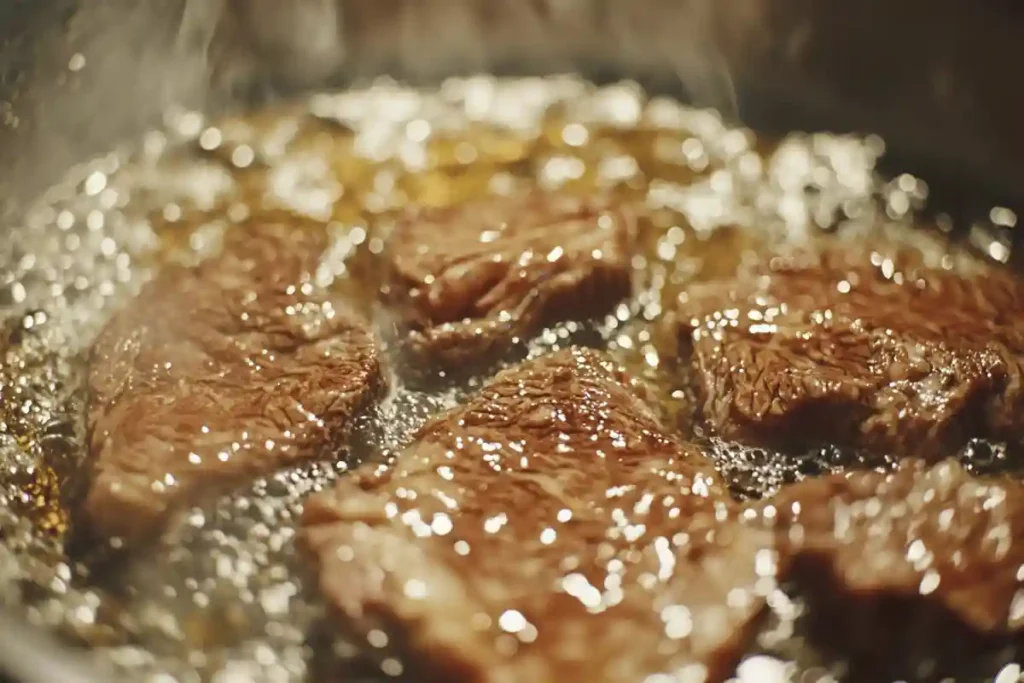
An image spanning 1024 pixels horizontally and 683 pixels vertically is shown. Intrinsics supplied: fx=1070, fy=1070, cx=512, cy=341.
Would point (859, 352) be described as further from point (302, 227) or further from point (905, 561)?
point (302, 227)

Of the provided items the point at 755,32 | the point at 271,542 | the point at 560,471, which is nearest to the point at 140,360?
the point at 271,542

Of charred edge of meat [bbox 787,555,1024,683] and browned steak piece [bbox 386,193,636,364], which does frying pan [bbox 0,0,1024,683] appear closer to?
browned steak piece [bbox 386,193,636,364]

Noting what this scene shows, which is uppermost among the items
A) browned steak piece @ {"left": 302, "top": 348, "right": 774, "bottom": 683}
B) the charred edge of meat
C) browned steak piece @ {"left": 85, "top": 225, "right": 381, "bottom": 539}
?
browned steak piece @ {"left": 85, "top": 225, "right": 381, "bottom": 539}

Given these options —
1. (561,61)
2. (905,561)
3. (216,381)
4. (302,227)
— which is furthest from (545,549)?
(561,61)

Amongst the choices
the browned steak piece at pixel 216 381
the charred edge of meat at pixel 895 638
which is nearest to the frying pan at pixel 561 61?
the browned steak piece at pixel 216 381

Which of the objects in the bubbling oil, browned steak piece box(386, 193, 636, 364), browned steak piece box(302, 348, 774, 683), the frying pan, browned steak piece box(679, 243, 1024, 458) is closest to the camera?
browned steak piece box(302, 348, 774, 683)

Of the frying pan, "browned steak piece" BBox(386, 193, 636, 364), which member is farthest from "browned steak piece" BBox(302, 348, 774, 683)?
the frying pan
